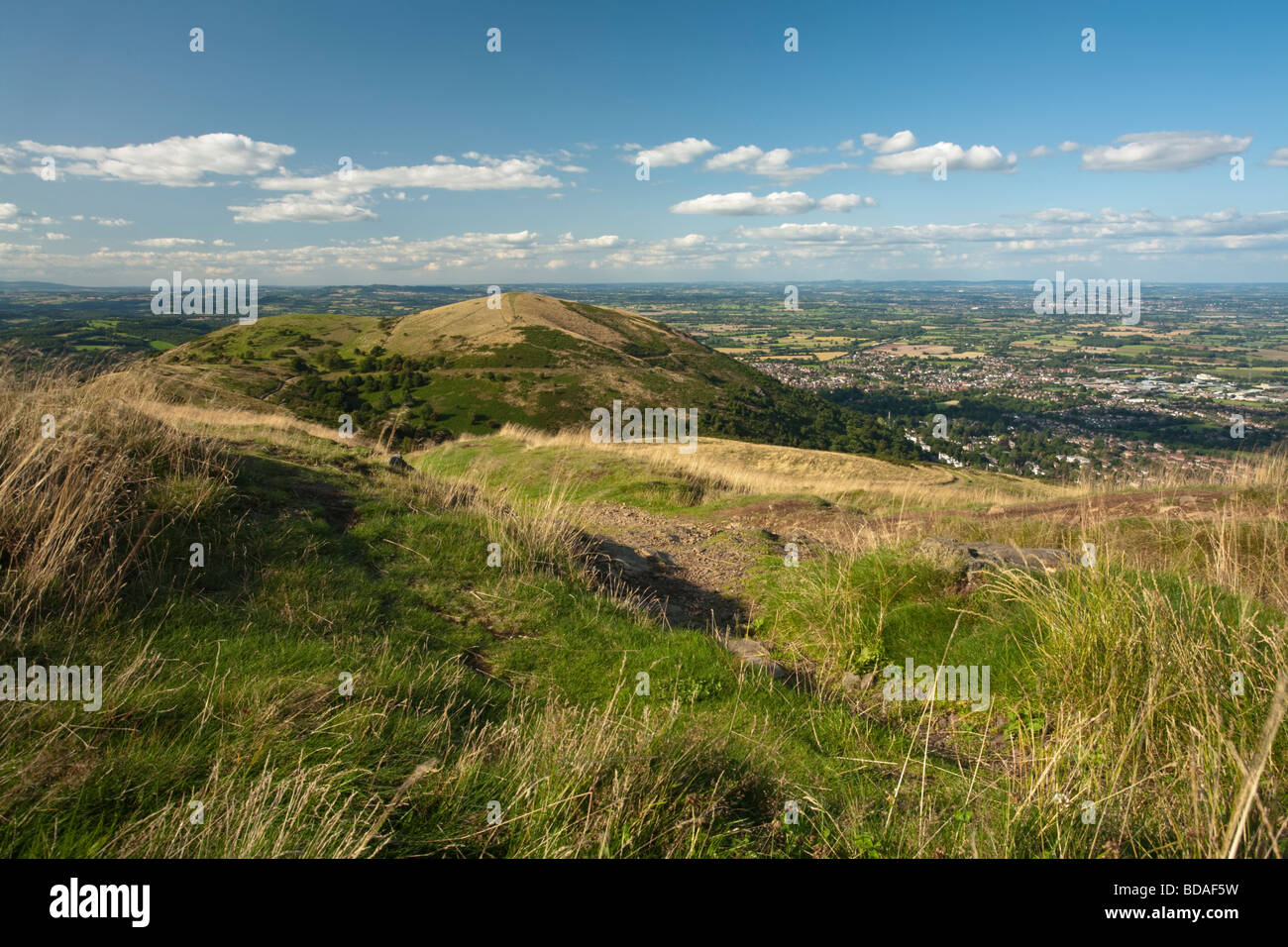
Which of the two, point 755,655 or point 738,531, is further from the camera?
point 738,531

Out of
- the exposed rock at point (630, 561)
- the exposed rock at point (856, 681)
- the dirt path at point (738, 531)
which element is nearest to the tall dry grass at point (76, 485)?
the exposed rock at point (630, 561)

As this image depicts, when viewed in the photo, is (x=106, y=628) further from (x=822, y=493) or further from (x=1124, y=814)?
(x=822, y=493)

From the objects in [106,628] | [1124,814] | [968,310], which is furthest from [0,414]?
[968,310]

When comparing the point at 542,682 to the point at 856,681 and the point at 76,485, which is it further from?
the point at 76,485

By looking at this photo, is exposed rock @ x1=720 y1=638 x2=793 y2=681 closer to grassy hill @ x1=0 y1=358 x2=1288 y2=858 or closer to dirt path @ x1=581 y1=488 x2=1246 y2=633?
grassy hill @ x1=0 y1=358 x2=1288 y2=858

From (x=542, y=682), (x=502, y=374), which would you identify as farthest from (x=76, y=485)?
(x=502, y=374)

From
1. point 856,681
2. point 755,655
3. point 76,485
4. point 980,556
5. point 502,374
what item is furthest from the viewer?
point 502,374

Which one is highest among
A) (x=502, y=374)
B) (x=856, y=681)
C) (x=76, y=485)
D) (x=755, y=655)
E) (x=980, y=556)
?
(x=502, y=374)

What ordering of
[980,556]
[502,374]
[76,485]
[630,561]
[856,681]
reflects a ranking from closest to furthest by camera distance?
[76,485] → [856,681] → [980,556] → [630,561] → [502,374]
